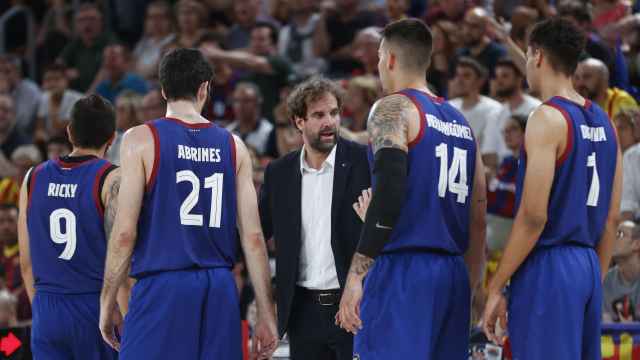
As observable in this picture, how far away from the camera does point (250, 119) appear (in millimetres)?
12969

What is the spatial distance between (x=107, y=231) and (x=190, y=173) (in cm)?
91

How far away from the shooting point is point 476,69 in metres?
11.8

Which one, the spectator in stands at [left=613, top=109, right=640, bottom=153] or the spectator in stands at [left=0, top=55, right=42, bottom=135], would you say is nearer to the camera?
the spectator in stands at [left=613, top=109, right=640, bottom=153]

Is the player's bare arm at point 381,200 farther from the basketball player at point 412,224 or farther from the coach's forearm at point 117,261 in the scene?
the coach's forearm at point 117,261

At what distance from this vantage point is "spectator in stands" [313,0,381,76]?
47.2 ft

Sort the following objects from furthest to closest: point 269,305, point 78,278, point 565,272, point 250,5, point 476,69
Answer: point 250,5, point 476,69, point 78,278, point 269,305, point 565,272

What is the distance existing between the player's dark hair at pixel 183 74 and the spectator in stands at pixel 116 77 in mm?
7867

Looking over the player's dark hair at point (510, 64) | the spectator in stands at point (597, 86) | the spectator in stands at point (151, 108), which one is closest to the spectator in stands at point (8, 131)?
the spectator in stands at point (151, 108)

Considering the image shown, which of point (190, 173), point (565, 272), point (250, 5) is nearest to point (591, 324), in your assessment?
point (565, 272)

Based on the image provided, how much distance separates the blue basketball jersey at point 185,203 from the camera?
6.29 m

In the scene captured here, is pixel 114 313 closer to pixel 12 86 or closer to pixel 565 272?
pixel 565 272

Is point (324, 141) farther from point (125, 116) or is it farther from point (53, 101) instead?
point (53, 101)

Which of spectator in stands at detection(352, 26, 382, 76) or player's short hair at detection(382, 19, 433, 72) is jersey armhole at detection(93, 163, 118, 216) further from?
spectator in stands at detection(352, 26, 382, 76)

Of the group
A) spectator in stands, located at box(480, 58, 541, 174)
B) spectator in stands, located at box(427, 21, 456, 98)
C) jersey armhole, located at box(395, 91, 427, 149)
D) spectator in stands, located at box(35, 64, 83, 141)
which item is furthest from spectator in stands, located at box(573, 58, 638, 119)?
spectator in stands, located at box(35, 64, 83, 141)
